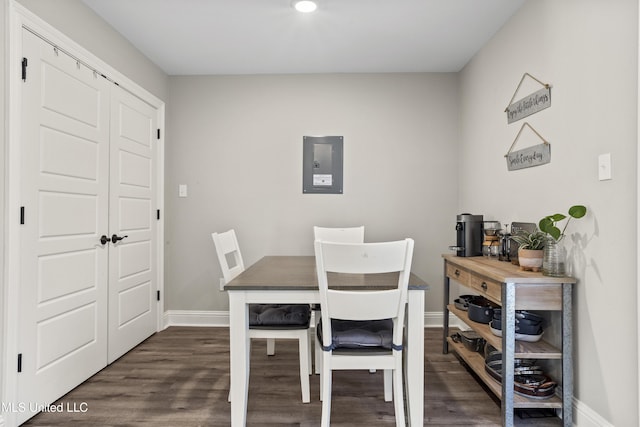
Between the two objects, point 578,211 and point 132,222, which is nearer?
point 578,211

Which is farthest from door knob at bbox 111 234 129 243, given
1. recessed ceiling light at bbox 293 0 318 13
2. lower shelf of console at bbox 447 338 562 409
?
lower shelf of console at bbox 447 338 562 409

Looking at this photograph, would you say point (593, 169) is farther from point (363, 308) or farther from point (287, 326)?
point (287, 326)

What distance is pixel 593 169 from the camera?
1.62 meters

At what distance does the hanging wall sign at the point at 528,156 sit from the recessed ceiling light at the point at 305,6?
152cm

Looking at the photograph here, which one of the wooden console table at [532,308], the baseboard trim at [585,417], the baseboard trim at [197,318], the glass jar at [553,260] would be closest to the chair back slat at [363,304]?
the wooden console table at [532,308]

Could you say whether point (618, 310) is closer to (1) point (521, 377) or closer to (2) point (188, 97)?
(1) point (521, 377)

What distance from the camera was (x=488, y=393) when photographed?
83.6 inches

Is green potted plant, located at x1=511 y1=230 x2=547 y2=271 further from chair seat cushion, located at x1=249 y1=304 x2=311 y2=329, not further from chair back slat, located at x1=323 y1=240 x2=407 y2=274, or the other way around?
chair seat cushion, located at x1=249 y1=304 x2=311 y2=329

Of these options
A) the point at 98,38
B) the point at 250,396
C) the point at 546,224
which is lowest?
the point at 250,396

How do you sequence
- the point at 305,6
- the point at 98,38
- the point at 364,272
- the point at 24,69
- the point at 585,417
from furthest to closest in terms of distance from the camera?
the point at 98,38 < the point at 305,6 < the point at 24,69 < the point at 585,417 < the point at 364,272

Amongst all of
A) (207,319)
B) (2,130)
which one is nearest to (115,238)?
(2,130)

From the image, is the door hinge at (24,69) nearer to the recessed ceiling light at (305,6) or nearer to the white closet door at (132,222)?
the white closet door at (132,222)

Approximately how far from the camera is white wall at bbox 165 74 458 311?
336 centimetres

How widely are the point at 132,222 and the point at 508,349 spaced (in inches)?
104
